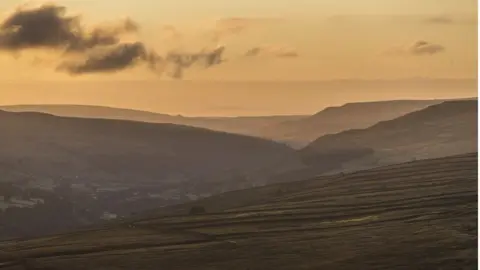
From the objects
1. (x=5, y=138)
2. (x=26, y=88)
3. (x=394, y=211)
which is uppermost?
(x=26, y=88)

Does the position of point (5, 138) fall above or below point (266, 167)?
above

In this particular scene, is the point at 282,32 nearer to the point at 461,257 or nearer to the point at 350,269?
the point at 350,269

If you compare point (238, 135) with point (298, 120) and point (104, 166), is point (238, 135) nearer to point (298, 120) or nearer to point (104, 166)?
point (298, 120)

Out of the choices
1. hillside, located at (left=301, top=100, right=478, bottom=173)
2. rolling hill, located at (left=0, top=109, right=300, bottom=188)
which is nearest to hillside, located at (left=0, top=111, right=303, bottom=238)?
rolling hill, located at (left=0, top=109, right=300, bottom=188)

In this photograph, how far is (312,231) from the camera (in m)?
2.06

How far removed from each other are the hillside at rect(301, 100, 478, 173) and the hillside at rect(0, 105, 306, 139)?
5.9 inches

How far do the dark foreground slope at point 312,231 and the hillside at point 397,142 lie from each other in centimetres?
4

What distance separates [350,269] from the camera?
2047 millimetres

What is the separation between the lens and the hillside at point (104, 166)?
78.5 inches

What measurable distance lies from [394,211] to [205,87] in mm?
726

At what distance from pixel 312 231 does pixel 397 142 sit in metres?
0.40

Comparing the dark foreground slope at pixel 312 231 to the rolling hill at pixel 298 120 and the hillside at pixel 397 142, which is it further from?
the rolling hill at pixel 298 120

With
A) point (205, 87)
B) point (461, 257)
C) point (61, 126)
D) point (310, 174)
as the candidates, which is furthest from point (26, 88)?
point (461, 257)

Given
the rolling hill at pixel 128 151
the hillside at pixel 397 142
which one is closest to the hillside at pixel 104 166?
the rolling hill at pixel 128 151
